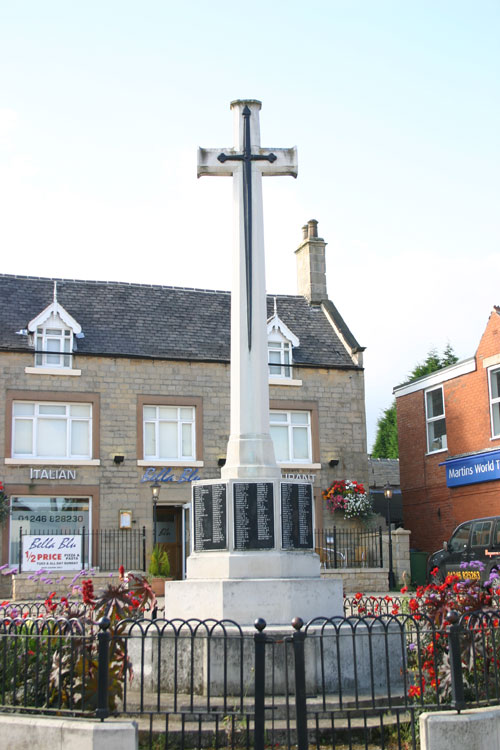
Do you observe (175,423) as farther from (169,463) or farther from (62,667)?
(62,667)

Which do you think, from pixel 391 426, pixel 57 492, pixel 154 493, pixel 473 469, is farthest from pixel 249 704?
pixel 391 426

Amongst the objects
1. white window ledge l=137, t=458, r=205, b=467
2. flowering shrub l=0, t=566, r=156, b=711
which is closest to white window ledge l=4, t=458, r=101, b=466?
white window ledge l=137, t=458, r=205, b=467

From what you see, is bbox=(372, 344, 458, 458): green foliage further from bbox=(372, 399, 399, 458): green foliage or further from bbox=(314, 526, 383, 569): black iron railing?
bbox=(314, 526, 383, 569): black iron railing

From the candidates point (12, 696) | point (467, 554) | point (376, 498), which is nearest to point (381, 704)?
point (12, 696)

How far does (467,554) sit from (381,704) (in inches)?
486

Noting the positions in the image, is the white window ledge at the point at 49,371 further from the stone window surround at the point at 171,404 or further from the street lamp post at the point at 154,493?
the street lamp post at the point at 154,493

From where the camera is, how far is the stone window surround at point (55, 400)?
25281mm

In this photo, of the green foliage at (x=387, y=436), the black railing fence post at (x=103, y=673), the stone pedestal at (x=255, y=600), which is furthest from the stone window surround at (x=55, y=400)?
the green foliage at (x=387, y=436)

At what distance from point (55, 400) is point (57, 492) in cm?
267

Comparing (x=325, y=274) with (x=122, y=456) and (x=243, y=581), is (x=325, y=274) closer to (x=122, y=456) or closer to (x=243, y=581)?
(x=122, y=456)

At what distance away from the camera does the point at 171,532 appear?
2762 cm

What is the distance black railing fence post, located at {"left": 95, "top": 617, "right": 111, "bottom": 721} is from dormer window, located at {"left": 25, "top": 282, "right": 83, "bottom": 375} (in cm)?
1968

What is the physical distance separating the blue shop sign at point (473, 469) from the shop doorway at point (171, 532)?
8.33 metres

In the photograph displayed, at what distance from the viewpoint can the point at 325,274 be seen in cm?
3209
